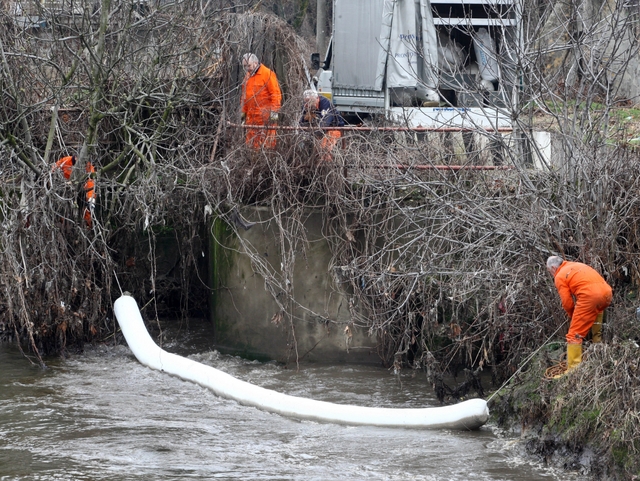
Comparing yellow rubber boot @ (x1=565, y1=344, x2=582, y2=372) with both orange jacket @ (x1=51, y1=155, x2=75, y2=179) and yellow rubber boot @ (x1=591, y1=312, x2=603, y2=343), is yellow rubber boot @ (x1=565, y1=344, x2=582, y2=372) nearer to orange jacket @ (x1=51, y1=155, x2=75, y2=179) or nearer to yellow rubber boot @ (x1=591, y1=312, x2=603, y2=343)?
yellow rubber boot @ (x1=591, y1=312, x2=603, y2=343)

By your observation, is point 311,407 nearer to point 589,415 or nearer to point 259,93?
point 589,415

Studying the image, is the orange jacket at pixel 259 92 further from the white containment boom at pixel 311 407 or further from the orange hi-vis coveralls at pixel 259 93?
the white containment boom at pixel 311 407

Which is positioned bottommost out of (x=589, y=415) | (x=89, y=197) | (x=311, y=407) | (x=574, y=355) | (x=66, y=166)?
(x=311, y=407)

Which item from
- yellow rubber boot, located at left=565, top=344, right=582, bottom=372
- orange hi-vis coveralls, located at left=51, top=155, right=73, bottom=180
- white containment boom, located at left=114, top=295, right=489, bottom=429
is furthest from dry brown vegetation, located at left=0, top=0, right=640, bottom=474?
white containment boom, located at left=114, top=295, right=489, bottom=429

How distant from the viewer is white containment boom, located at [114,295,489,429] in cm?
882

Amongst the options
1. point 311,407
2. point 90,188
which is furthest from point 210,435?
point 90,188

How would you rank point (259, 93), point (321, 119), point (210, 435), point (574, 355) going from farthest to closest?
point (259, 93)
point (321, 119)
point (210, 435)
point (574, 355)

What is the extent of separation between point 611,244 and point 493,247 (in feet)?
4.18

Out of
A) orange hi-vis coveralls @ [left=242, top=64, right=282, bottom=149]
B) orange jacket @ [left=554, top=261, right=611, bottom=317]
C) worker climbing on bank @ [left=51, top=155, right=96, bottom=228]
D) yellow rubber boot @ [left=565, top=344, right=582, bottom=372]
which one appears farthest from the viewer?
orange hi-vis coveralls @ [left=242, top=64, right=282, bottom=149]

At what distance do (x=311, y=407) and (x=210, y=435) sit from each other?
113cm

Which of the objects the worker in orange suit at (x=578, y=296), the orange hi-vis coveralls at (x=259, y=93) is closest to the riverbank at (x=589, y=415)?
the worker in orange suit at (x=578, y=296)

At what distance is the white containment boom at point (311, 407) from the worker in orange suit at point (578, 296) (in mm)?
1087

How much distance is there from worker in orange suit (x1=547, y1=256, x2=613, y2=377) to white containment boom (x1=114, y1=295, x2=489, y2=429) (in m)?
1.09

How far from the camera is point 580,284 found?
27.2ft
